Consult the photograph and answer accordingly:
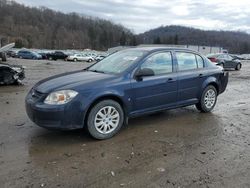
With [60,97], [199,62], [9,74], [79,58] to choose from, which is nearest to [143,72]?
[60,97]

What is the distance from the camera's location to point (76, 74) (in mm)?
5938

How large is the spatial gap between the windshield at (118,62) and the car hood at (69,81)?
356mm

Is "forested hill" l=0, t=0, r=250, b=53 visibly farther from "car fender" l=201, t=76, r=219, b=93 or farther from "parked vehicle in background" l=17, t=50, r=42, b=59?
"car fender" l=201, t=76, r=219, b=93

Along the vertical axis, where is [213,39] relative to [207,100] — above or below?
above

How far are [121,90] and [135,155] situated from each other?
134 centimetres

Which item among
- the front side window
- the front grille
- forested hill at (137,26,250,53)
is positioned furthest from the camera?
forested hill at (137,26,250,53)

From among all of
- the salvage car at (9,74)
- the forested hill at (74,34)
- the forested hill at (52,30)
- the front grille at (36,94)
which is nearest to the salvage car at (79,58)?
the salvage car at (9,74)

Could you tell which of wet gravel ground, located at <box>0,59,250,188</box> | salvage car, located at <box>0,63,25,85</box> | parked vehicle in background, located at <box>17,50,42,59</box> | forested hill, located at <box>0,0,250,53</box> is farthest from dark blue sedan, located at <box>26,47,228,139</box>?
forested hill, located at <box>0,0,250,53</box>

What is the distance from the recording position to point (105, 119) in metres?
5.43

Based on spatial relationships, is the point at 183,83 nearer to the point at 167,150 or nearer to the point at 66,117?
the point at 167,150

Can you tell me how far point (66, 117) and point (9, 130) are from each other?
4.93 ft

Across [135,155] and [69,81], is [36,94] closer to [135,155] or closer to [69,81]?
[69,81]

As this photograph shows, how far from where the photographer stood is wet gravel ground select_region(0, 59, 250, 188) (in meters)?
3.90

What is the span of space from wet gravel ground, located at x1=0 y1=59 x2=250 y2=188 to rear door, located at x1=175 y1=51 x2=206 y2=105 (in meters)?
0.51
